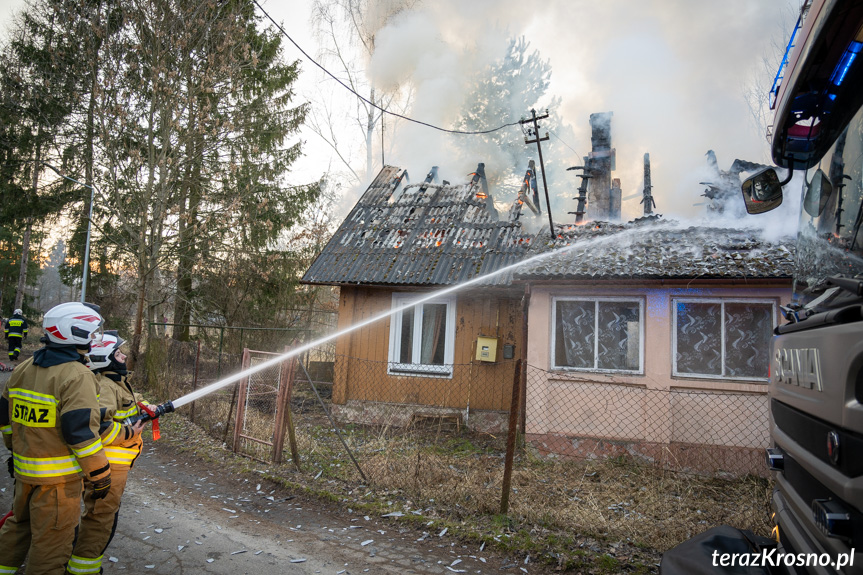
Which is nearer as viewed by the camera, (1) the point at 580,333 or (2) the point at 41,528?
(2) the point at 41,528

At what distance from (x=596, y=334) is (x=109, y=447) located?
6865 millimetres

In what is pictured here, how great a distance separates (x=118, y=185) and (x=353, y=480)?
1138 cm

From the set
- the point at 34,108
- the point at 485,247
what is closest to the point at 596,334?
the point at 485,247

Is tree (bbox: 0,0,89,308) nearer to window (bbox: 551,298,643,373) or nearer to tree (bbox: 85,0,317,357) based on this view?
tree (bbox: 85,0,317,357)

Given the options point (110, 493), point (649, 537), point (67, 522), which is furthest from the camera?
point (649, 537)

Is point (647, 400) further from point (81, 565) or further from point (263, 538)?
point (81, 565)

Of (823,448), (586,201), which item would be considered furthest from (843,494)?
(586,201)

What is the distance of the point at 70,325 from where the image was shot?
3.19m

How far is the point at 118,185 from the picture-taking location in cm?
1348

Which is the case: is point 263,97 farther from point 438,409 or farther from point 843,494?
point 843,494

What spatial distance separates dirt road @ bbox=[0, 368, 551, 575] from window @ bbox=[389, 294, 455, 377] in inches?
189

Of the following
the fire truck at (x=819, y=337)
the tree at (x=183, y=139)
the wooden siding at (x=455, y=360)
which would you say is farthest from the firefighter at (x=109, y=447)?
the tree at (x=183, y=139)

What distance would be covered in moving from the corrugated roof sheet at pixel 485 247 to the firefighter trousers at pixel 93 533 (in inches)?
246

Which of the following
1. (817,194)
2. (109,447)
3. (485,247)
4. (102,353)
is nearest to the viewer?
(817,194)
